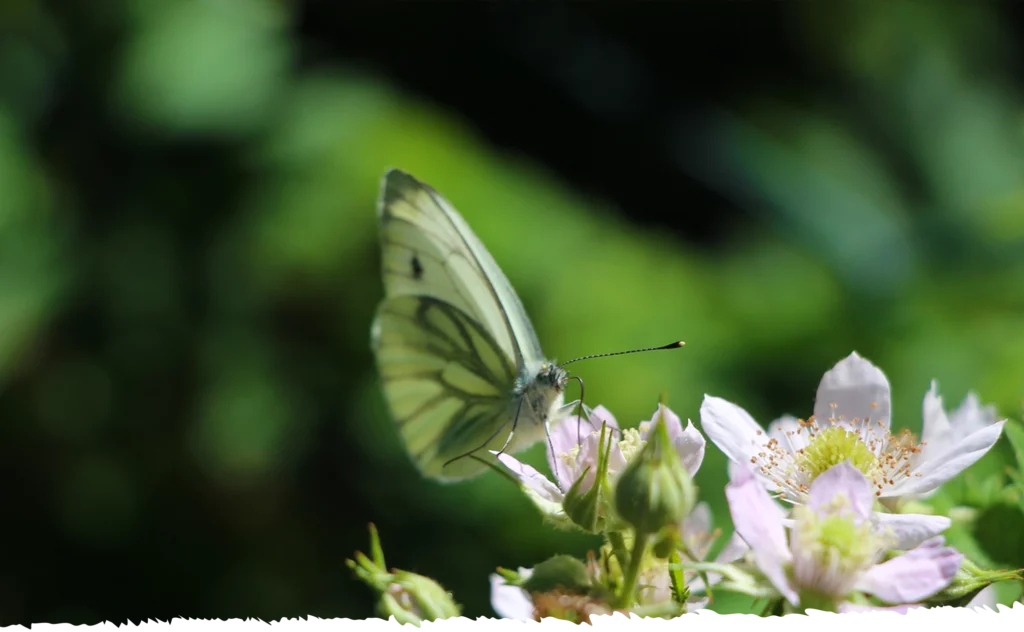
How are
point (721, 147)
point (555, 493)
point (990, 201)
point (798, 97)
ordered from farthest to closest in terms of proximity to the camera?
1. point (798, 97)
2. point (721, 147)
3. point (990, 201)
4. point (555, 493)

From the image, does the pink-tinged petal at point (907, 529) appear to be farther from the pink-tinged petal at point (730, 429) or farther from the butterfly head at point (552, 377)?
the butterfly head at point (552, 377)

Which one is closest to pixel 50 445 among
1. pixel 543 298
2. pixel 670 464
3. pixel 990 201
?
pixel 543 298

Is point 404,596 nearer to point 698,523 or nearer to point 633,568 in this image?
point 633,568

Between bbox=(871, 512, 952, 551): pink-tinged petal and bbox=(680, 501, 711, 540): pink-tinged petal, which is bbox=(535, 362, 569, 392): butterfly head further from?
bbox=(871, 512, 952, 551): pink-tinged petal

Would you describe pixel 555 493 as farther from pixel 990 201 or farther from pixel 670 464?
pixel 990 201

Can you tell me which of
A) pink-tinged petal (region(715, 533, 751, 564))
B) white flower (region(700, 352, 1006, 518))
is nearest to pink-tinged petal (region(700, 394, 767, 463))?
white flower (region(700, 352, 1006, 518))

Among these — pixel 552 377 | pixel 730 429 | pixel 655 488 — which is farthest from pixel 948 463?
pixel 552 377
